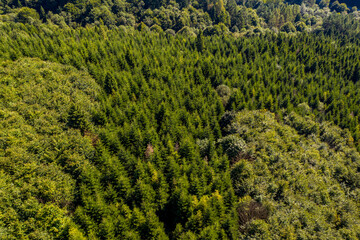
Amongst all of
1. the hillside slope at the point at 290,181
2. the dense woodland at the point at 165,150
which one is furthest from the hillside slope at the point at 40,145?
the hillside slope at the point at 290,181

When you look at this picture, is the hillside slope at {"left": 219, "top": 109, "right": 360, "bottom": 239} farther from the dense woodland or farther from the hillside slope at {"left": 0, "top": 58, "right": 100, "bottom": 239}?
the hillside slope at {"left": 0, "top": 58, "right": 100, "bottom": 239}

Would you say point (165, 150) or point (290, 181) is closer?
point (290, 181)

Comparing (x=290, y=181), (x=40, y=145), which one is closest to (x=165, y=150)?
(x=40, y=145)

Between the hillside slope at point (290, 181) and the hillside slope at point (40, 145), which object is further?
the hillside slope at point (290, 181)

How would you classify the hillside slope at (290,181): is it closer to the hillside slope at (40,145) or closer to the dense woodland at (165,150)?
the dense woodland at (165,150)

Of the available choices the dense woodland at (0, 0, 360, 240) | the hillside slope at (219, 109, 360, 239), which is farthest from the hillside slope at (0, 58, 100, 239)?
the hillside slope at (219, 109, 360, 239)

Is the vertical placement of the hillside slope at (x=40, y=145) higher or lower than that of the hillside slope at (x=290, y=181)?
higher

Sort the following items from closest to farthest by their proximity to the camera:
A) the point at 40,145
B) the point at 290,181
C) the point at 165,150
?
the point at 40,145 → the point at 290,181 → the point at 165,150

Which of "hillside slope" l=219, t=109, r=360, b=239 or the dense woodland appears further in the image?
"hillside slope" l=219, t=109, r=360, b=239

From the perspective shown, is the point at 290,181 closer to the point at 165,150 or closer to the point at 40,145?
the point at 165,150
